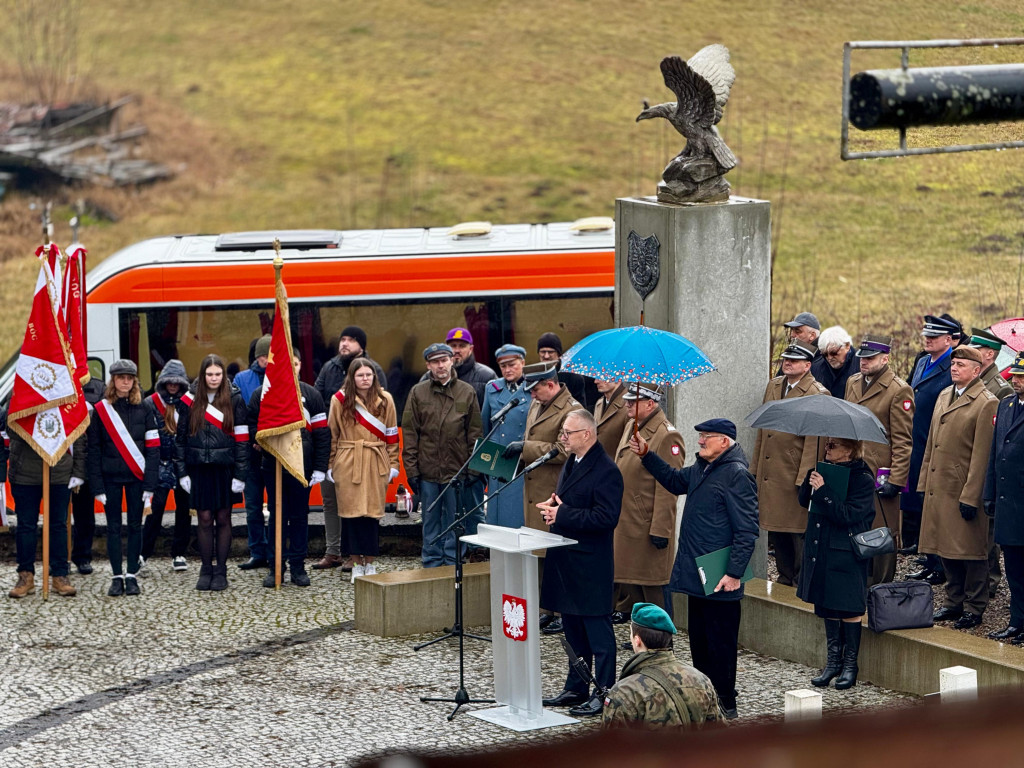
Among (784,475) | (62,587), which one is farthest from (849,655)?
(62,587)

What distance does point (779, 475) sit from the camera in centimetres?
1023

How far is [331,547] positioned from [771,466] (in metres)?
4.02

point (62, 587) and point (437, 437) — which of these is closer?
point (437, 437)

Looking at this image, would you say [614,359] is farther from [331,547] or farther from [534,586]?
[331,547]

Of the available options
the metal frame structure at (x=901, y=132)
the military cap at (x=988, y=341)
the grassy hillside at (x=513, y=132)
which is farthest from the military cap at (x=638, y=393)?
the grassy hillside at (x=513, y=132)

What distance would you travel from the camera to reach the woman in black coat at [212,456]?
1129cm

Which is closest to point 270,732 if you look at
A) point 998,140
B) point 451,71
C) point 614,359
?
point 614,359

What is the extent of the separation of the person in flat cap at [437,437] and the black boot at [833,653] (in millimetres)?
3401

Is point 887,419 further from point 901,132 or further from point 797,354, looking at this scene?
point 901,132

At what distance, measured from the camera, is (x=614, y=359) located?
8.53 metres

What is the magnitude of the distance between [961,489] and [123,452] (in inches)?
245

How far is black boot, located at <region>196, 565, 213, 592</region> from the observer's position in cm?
1152

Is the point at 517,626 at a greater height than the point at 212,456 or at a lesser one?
lesser

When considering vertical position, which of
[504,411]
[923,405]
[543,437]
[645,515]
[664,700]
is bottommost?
[645,515]
